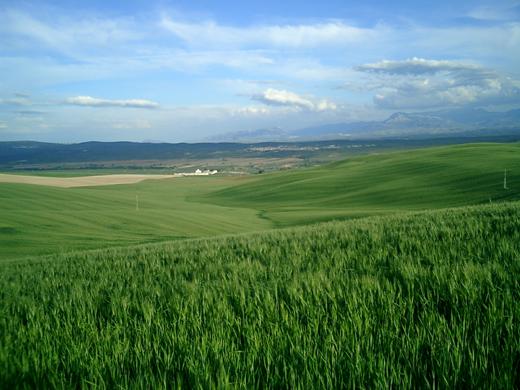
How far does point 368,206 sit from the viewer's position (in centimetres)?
4741

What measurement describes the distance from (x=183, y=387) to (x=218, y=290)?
2.22m

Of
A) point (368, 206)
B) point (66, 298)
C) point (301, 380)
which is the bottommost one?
point (368, 206)

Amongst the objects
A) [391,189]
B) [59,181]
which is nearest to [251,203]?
[391,189]

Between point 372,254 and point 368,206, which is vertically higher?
point 372,254

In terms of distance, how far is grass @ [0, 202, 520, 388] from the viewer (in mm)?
2459

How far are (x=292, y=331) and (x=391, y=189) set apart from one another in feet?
176

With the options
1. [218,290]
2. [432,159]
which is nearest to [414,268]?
[218,290]

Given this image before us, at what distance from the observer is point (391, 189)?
177ft

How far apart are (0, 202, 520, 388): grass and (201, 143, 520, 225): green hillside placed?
A: 3257 cm

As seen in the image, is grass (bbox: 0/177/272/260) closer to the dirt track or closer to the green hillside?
the green hillside

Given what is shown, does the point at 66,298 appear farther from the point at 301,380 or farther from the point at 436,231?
the point at 436,231

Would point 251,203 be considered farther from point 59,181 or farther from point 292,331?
point 292,331

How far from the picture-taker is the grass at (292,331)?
2.46 metres

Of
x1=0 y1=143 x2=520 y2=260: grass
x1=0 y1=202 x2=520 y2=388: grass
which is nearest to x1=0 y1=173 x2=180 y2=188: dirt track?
x1=0 y1=143 x2=520 y2=260: grass
